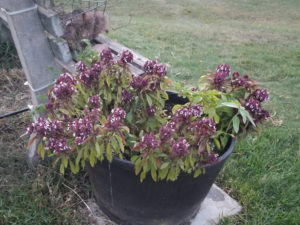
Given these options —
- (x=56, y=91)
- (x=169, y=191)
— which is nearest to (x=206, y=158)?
(x=169, y=191)

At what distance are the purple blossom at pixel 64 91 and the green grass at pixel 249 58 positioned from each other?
90 centimetres

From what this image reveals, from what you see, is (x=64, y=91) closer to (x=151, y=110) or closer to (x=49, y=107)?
(x=49, y=107)

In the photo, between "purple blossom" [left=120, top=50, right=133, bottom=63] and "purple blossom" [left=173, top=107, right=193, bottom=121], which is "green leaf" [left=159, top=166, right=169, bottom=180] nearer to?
"purple blossom" [left=173, top=107, right=193, bottom=121]

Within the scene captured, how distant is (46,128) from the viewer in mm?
1437

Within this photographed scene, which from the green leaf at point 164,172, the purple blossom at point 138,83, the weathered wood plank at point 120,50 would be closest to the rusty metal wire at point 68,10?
the weathered wood plank at point 120,50

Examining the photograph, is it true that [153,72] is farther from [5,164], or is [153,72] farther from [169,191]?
[5,164]

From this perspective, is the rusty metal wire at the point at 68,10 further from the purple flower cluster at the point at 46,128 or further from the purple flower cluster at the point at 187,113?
the purple flower cluster at the point at 187,113

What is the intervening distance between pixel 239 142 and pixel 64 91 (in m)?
1.02

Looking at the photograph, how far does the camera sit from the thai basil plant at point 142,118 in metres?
1.40

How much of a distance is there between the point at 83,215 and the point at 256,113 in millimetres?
1281

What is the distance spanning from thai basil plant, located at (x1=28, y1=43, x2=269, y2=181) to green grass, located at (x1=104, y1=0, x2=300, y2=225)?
634 millimetres

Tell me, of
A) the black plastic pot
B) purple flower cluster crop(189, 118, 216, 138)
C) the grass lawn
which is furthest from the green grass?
purple flower cluster crop(189, 118, 216, 138)

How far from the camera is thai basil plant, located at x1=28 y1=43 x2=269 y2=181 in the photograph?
140 centimetres

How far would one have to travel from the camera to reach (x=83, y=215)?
2.01 metres
